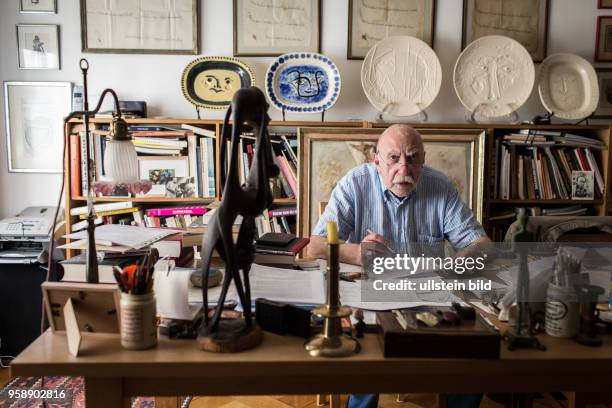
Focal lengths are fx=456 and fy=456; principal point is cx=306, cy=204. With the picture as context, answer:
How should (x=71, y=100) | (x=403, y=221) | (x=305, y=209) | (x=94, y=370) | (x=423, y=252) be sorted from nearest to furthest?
(x=94, y=370)
(x=423, y=252)
(x=403, y=221)
(x=305, y=209)
(x=71, y=100)

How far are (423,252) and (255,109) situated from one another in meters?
1.04

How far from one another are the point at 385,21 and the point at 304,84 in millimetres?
638

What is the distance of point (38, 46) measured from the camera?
2719mm

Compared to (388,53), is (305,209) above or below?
below

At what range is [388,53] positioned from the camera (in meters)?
2.63

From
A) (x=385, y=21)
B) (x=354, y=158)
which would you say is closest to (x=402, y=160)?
(x=354, y=158)

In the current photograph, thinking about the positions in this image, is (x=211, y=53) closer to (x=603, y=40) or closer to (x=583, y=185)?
(x=583, y=185)

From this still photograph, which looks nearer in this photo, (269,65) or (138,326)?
(138,326)

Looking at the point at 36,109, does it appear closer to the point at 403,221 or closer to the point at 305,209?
the point at 305,209

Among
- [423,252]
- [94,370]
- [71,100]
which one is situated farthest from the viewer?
[71,100]

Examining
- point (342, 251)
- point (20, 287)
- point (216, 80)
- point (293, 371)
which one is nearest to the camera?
point (293, 371)

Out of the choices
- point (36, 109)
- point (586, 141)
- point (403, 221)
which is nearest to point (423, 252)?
point (403, 221)

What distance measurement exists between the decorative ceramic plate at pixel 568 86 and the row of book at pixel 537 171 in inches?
8.8

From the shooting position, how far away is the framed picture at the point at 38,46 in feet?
8.88
